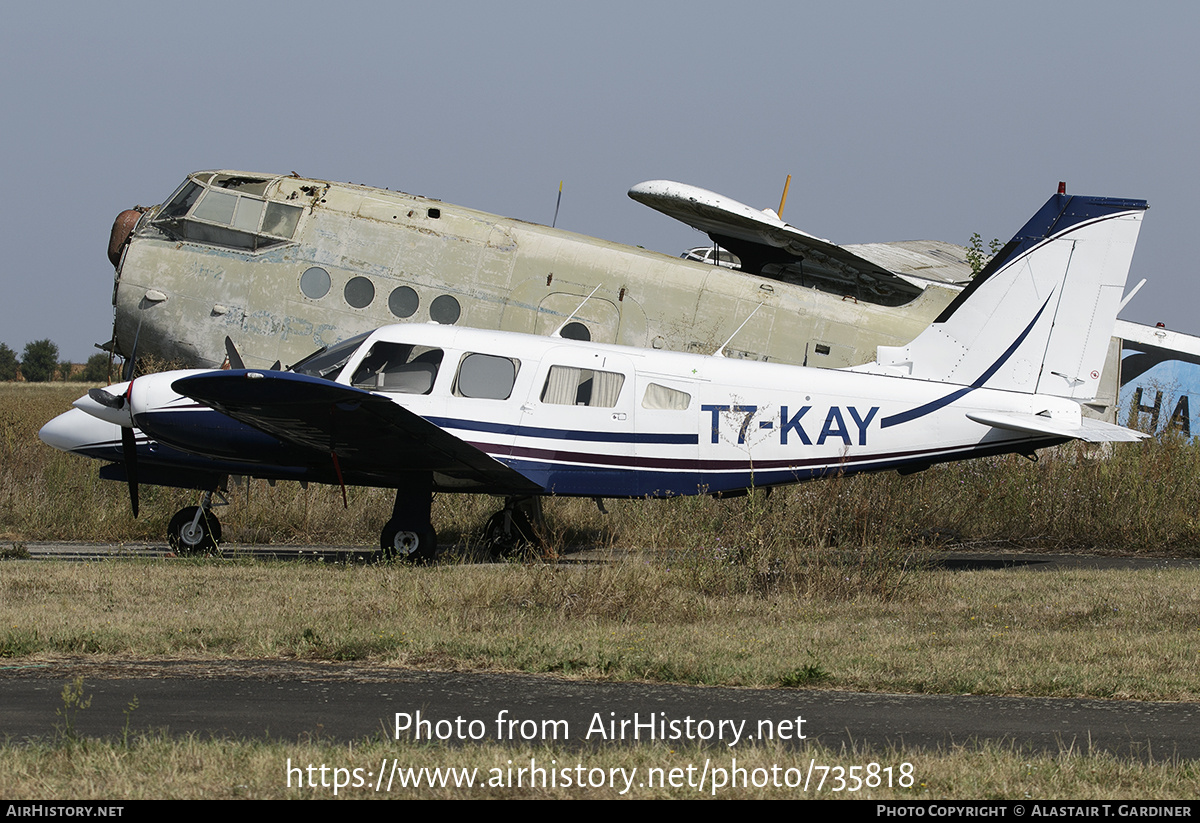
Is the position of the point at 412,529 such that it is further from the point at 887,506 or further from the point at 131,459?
the point at 887,506

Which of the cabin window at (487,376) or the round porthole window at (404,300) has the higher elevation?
the round porthole window at (404,300)

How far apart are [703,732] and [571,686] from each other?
1.44 meters

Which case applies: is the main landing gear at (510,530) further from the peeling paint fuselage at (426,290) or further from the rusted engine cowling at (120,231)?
the rusted engine cowling at (120,231)

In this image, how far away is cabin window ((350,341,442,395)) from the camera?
42.5 feet

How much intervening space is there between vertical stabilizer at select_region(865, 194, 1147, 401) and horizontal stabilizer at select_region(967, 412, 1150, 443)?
46 cm

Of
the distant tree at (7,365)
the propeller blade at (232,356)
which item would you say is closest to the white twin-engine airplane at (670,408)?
the propeller blade at (232,356)

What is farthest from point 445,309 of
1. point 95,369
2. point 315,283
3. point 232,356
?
point 95,369

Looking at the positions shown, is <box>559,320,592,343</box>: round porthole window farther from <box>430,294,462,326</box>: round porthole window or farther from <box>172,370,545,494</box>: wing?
<box>172,370,545,494</box>: wing

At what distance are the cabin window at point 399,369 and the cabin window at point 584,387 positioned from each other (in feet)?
4.33

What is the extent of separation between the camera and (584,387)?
13.1 m

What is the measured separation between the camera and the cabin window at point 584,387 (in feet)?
43.0

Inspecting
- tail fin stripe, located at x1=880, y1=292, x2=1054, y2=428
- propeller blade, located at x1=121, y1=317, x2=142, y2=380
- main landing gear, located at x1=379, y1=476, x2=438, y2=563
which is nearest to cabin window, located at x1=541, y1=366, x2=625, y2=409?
main landing gear, located at x1=379, y1=476, x2=438, y2=563

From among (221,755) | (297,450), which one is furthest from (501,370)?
(221,755)

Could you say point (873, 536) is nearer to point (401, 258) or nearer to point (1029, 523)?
point (1029, 523)
